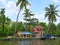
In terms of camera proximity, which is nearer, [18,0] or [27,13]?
[18,0]

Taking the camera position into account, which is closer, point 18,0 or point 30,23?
point 18,0

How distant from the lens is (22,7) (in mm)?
74250

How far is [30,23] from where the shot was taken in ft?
357

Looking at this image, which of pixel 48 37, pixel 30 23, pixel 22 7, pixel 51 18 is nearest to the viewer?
pixel 22 7

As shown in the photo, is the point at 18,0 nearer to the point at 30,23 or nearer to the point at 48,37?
the point at 48,37

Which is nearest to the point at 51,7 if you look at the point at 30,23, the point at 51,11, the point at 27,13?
the point at 51,11

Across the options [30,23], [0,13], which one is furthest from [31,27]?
[0,13]

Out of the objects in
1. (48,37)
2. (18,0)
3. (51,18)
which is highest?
(18,0)

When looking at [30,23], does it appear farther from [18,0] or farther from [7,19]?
[18,0]

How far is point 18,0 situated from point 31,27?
3634 cm

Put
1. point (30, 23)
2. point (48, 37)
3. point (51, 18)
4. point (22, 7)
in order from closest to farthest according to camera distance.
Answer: point (22, 7) → point (48, 37) → point (51, 18) → point (30, 23)

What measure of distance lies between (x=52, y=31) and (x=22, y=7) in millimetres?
40682

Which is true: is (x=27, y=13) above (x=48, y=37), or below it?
above

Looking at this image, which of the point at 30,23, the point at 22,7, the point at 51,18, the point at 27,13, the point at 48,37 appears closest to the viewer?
the point at 22,7
